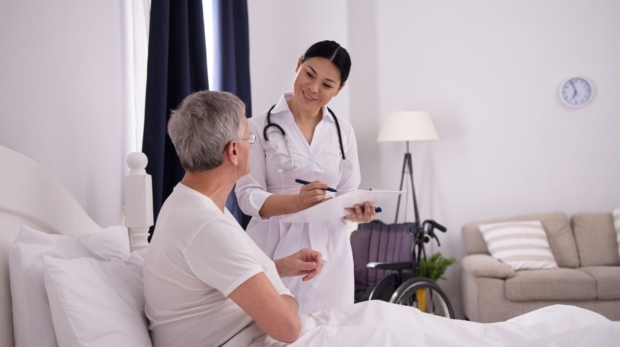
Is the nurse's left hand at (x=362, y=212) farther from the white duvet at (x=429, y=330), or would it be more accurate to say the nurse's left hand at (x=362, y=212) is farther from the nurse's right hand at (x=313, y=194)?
the white duvet at (x=429, y=330)

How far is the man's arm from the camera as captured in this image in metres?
1.21

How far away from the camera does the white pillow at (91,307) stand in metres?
1.25

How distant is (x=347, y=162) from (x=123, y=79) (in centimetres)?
97

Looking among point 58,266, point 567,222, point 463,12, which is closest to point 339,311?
point 58,266

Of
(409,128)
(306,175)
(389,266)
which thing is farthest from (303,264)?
(409,128)

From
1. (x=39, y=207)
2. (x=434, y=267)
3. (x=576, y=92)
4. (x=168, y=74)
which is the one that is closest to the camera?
(x=39, y=207)

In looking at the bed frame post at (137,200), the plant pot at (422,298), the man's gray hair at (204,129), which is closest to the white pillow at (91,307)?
the man's gray hair at (204,129)

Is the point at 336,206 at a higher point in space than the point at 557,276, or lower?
higher

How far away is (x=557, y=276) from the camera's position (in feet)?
12.8

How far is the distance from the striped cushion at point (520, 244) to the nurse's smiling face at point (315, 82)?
2733 mm

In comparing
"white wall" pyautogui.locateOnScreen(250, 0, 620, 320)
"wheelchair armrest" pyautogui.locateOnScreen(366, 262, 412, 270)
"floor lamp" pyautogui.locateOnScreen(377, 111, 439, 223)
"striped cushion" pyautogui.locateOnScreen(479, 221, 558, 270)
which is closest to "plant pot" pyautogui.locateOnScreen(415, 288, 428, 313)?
"wheelchair armrest" pyautogui.locateOnScreen(366, 262, 412, 270)

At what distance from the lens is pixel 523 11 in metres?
4.78

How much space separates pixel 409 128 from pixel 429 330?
3.26m

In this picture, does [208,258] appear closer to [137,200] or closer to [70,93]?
[137,200]
